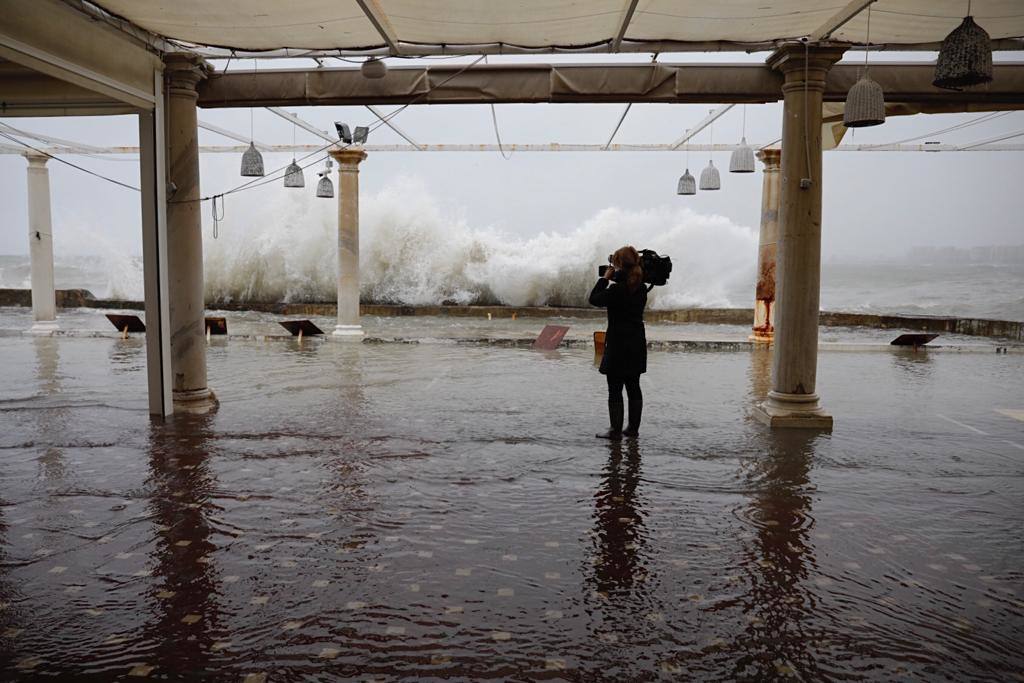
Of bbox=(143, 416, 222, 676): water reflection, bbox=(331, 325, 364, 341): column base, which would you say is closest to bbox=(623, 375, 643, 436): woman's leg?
bbox=(143, 416, 222, 676): water reflection

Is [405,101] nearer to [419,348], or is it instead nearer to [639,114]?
[419,348]

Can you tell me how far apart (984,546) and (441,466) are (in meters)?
3.43

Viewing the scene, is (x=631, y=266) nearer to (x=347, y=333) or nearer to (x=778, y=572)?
(x=778, y=572)

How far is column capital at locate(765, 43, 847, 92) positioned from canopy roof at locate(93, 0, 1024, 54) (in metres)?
0.14

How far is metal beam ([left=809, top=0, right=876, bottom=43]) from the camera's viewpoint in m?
5.51

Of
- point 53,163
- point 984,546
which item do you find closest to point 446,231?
point 53,163

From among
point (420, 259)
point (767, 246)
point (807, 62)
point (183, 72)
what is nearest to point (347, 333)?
point (183, 72)

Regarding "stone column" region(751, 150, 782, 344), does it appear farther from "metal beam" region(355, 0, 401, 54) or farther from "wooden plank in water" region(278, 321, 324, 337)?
"metal beam" region(355, 0, 401, 54)

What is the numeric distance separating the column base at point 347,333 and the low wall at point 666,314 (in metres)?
9.05

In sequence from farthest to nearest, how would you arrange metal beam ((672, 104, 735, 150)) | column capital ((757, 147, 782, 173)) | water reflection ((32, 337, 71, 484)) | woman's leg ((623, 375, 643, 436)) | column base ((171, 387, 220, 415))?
column capital ((757, 147, 782, 173)), metal beam ((672, 104, 735, 150)), column base ((171, 387, 220, 415)), woman's leg ((623, 375, 643, 436)), water reflection ((32, 337, 71, 484))

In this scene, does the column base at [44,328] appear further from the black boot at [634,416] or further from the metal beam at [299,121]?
the black boot at [634,416]

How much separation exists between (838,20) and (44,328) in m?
15.5

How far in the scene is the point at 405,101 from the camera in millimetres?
7512

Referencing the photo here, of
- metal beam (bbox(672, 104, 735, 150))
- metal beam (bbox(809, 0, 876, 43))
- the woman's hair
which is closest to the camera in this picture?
metal beam (bbox(809, 0, 876, 43))
